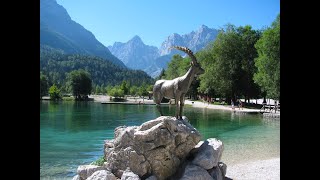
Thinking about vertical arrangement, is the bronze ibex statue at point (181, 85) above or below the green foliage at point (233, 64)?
below

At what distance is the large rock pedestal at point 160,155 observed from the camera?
34.9ft

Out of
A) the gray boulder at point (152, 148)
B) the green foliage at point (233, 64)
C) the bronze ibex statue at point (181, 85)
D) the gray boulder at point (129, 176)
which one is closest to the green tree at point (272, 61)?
the green foliage at point (233, 64)

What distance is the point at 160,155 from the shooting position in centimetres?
1076

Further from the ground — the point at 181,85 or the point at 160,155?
the point at 181,85

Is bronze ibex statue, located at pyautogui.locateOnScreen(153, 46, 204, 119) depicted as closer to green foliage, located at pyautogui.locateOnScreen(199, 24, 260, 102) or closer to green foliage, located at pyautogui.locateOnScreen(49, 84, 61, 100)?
green foliage, located at pyautogui.locateOnScreen(199, 24, 260, 102)

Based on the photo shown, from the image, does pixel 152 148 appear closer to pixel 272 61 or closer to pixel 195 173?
pixel 195 173

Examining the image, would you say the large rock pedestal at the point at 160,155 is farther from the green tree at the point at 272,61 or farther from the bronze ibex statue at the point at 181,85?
the green tree at the point at 272,61

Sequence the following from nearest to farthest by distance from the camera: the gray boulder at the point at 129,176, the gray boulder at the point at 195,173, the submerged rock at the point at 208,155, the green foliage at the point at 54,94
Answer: the gray boulder at the point at 129,176 → the gray boulder at the point at 195,173 → the submerged rock at the point at 208,155 → the green foliage at the point at 54,94

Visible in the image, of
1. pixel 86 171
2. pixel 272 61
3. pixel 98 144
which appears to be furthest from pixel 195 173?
pixel 272 61

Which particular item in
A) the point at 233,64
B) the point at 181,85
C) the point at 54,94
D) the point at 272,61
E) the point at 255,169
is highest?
the point at 233,64

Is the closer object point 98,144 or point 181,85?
point 181,85

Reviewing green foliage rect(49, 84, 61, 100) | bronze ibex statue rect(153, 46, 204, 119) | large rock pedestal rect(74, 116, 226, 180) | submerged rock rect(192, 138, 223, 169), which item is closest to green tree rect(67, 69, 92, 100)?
green foliage rect(49, 84, 61, 100)
